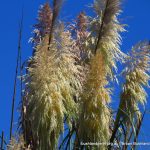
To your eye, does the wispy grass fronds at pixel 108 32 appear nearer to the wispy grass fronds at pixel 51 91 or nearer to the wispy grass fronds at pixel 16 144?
the wispy grass fronds at pixel 51 91

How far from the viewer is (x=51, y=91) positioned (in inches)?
301

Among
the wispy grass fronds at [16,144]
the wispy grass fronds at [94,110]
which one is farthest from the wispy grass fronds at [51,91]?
the wispy grass fronds at [16,144]

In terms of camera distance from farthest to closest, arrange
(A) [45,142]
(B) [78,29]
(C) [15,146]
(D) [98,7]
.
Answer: (B) [78,29]
(D) [98,7]
(A) [45,142]
(C) [15,146]

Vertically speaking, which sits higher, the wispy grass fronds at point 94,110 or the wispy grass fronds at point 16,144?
the wispy grass fronds at point 94,110

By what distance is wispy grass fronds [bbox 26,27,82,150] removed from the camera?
747 centimetres

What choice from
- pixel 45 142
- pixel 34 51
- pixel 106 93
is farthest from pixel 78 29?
pixel 45 142

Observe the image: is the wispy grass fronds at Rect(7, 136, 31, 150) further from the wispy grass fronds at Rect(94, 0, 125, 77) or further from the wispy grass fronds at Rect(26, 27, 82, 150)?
the wispy grass fronds at Rect(94, 0, 125, 77)

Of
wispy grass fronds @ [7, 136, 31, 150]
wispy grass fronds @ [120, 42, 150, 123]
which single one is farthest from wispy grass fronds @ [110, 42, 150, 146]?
wispy grass fronds @ [7, 136, 31, 150]

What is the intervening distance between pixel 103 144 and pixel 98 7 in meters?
1.95

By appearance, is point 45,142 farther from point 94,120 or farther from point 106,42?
point 106,42

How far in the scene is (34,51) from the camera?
27.6 feet

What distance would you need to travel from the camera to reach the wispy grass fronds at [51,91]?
7473 millimetres

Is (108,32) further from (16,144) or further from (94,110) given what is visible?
(16,144)

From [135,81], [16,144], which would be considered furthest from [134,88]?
[16,144]
